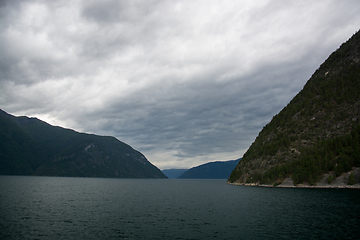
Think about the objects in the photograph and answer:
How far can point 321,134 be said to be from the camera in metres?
156

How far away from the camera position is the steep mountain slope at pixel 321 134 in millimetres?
131875

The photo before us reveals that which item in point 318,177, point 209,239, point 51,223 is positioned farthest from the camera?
point 318,177

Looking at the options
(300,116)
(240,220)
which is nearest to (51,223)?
(240,220)

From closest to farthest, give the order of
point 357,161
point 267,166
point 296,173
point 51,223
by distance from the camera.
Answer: point 51,223, point 357,161, point 296,173, point 267,166

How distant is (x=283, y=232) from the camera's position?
38.3 metres

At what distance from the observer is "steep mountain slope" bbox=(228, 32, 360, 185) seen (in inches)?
5192

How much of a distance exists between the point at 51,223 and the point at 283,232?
154 feet

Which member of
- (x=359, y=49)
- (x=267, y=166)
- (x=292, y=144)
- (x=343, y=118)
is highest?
(x=359, y=49)

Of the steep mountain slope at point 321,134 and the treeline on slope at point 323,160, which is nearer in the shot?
the treeline on slope at point 323,160

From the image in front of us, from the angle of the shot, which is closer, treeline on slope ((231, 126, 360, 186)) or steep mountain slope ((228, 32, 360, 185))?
treeline on slope ((231, 126, 360, 186))

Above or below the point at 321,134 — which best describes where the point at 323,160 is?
below

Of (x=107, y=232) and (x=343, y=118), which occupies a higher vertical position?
(x=343, y=118)

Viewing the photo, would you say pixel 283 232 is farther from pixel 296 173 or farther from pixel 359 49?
pixel 359 49

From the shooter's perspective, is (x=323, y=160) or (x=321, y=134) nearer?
(x=323, y=160)
